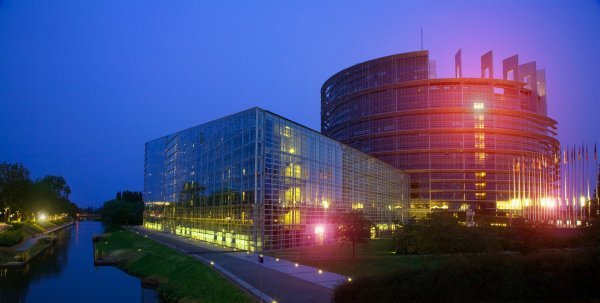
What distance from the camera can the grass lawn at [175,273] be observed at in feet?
91.5

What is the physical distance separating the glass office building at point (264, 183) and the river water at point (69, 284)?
13.3 m

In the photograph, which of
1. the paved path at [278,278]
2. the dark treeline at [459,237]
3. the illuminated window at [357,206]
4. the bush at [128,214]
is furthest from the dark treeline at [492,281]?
the bush at [128,214]

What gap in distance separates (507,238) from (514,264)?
30.7 metres

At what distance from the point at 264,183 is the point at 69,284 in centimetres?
2118

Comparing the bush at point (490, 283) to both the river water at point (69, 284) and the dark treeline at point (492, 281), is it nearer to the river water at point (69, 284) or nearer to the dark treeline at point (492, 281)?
the dark treeline at point (492, 281)

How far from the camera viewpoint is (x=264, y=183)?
1959 inches

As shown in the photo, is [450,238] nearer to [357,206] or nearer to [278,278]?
[278,278]

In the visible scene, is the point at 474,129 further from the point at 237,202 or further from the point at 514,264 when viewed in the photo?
the point at 514,264

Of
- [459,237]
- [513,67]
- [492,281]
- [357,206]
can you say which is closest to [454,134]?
[513,67]

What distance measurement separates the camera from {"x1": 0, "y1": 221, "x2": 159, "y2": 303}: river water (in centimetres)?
3725

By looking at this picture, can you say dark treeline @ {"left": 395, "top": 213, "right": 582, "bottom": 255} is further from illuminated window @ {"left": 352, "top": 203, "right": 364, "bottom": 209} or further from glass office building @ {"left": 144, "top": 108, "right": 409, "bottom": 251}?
illuminated window @ {"left": 352, "top": 203, "right": 364, "bottom": 209}

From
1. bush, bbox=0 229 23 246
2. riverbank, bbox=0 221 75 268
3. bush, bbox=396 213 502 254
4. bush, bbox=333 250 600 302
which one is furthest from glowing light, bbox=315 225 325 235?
bush, bbox=0 229 23 246

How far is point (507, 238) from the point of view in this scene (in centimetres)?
4775

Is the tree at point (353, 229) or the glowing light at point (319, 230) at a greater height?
the tree at point (353, 229)
